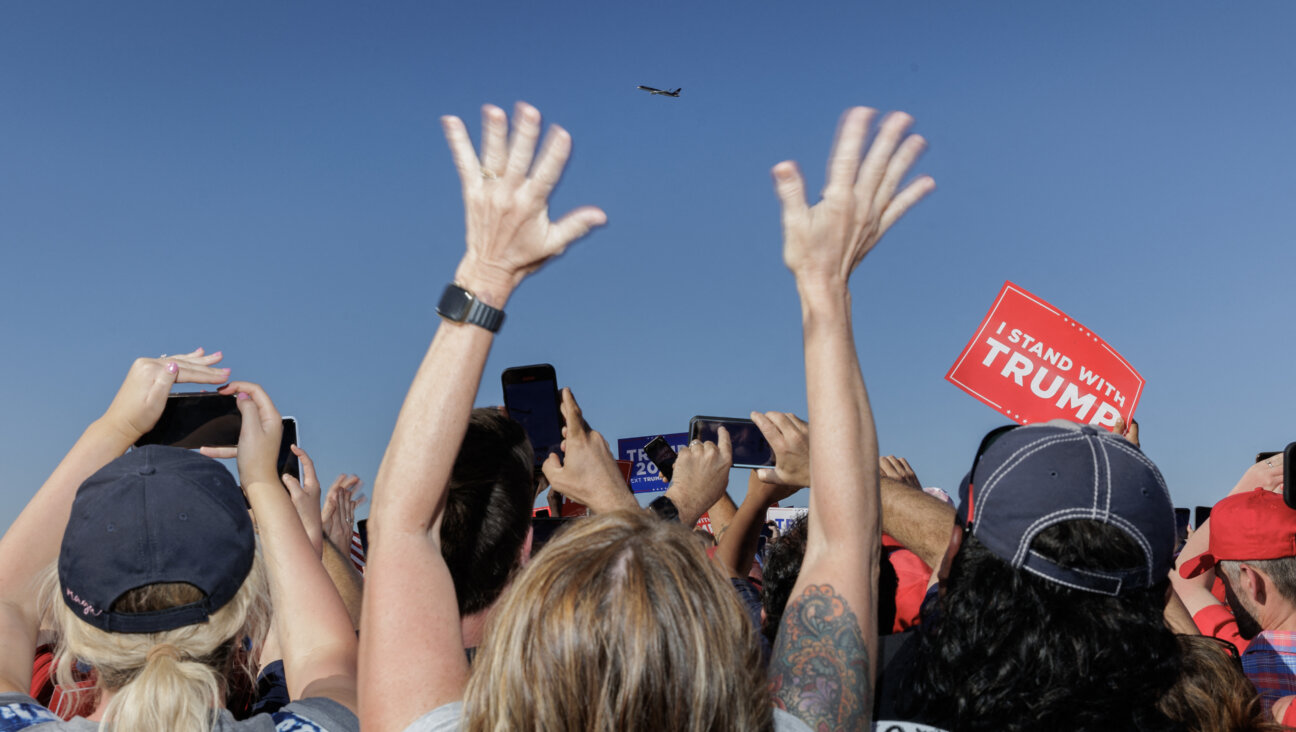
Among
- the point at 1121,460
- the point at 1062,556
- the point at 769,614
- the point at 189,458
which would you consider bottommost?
the point at 769,614

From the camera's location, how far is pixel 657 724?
1774mm

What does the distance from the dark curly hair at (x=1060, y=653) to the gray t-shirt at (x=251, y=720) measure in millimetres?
1439

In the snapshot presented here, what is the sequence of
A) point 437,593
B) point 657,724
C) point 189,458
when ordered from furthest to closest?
point 189,458
point 437,593
point 657,724

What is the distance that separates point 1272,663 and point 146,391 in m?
4.66

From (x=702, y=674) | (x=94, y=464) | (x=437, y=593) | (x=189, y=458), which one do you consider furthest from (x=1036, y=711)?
(x=94, y=464)

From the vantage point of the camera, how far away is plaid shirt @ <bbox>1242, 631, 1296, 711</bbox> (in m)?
4.22

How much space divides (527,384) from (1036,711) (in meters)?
3.42

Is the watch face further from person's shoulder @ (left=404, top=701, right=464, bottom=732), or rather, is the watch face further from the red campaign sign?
the red campaign sign

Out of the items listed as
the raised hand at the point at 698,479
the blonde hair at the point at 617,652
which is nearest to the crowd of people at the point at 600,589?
the blonde hair at the point at 617,652

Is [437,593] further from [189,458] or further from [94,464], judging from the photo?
[94,464]

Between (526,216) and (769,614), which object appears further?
(769,614)

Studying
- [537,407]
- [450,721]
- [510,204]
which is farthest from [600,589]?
[537,407]

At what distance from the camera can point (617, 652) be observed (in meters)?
1.76

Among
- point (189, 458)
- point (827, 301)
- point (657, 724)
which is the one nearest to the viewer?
point (657, 724)
